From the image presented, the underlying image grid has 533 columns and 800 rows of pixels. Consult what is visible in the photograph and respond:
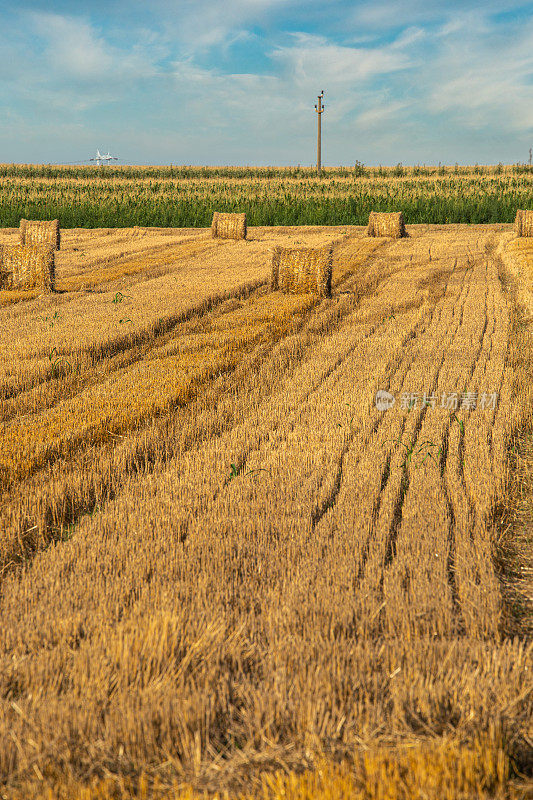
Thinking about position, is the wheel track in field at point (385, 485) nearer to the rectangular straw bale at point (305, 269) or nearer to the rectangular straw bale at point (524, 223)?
the rectangular straw bale at point (305, 269)

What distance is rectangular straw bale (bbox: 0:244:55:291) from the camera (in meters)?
13.1

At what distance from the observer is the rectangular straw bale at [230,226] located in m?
21.8

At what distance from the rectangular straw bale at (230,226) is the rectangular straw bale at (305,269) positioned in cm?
933

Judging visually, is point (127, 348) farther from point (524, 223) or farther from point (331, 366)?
point (524, 223)

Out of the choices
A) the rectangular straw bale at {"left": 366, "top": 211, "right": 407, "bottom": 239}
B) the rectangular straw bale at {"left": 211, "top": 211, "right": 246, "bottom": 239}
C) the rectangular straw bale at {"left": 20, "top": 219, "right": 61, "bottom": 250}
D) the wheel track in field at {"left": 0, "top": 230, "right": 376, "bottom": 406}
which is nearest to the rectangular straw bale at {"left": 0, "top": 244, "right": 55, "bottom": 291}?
the wheel track in field at {"left": 0, "top": 230, "right": 376, "bottom": 406}

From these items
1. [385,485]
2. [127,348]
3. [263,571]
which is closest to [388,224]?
[127,348]

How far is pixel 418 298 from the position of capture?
12.1 meters

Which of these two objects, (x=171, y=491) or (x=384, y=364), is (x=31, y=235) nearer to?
(x=384, y=364)

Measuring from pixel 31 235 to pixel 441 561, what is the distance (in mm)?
20063

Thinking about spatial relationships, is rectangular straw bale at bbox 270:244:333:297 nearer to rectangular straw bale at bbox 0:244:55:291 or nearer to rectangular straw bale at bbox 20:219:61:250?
rectangular straw bale at bbox 0:244:55:291

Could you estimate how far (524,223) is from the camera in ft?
66.1

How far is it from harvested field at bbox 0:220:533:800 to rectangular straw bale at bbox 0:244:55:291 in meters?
4.47

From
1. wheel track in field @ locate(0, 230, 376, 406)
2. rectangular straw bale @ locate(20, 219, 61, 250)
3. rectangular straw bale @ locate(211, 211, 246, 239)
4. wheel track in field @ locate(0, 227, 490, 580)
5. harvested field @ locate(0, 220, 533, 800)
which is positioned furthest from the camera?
rectangular straw bale @ locate(211, 211, 246, 239)

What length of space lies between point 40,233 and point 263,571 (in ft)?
64.4
